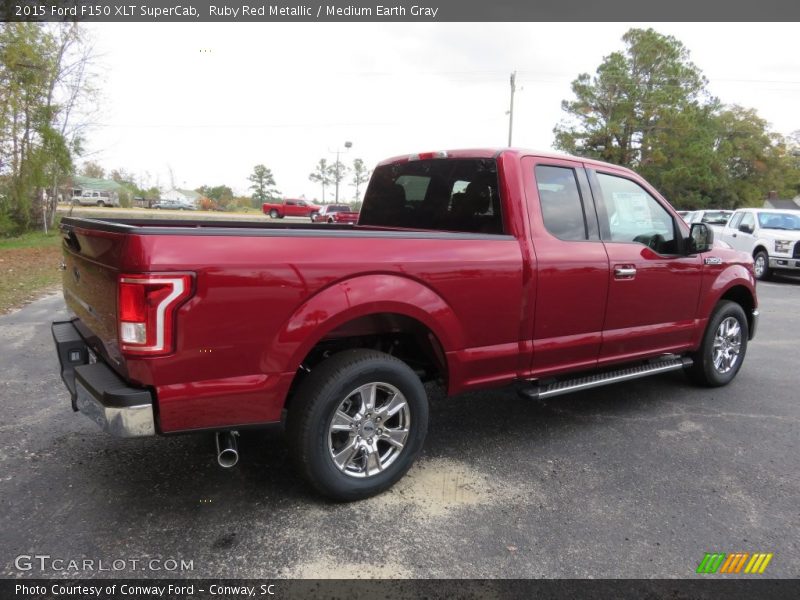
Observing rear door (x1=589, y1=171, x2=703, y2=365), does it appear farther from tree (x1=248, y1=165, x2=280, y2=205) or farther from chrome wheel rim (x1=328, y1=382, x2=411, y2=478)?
tree (x1=248, y1=165, x2=280, y2=205)

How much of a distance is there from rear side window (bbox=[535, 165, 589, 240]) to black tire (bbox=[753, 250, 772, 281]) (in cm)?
1205

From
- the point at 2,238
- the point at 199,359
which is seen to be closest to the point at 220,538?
the point at 199,359

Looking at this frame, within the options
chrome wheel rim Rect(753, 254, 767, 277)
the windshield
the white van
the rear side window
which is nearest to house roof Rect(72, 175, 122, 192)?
the white van

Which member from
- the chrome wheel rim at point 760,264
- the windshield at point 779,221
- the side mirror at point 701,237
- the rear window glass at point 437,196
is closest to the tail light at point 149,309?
the rear window glass at point 437,196

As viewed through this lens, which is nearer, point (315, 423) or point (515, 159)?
point (315, 423)

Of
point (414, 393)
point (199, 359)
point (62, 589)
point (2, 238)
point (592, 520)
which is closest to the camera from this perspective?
point (62, 589)

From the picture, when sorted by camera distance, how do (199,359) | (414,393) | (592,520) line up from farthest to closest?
1. (414,393)
2. (592,520)
3. (199,359)

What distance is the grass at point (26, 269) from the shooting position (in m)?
9.21

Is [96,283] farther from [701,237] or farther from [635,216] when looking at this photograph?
[701,237]

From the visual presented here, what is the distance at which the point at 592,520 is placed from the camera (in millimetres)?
2967

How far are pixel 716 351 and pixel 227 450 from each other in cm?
448

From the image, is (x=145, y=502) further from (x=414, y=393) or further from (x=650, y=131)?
(x=650, y=131)

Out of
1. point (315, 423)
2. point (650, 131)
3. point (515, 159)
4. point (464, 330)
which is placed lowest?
point (315, 423)

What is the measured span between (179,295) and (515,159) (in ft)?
7.57
